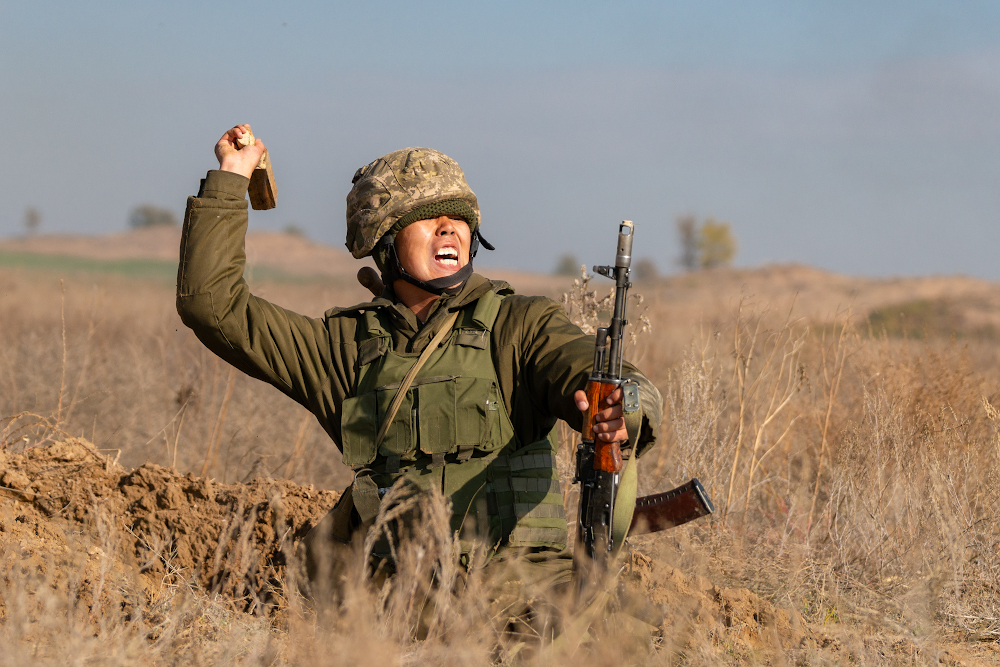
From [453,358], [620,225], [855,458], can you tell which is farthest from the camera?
[855,458]

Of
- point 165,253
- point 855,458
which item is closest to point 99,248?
point 165,253

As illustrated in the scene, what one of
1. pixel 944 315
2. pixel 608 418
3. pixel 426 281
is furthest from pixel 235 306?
pixel 944 315

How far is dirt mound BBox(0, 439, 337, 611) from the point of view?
3.59m

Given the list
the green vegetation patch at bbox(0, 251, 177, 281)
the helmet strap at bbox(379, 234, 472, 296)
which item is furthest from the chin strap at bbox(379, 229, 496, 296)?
the green vegetation patch at bbox(0, 251, 177, 281)

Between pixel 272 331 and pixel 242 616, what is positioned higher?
pixel 272 331

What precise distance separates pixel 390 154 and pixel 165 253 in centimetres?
5784

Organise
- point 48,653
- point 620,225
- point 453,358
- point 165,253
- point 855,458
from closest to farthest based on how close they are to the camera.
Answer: point 48,653 → point 620,225 → point 453,358 → point 855,458 → point 165,253

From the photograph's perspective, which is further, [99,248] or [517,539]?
[99,248]

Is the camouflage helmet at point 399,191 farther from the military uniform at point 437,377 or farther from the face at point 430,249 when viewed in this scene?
the military uniform at point 437,377

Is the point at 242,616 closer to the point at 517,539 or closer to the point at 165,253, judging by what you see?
the point at 517,539

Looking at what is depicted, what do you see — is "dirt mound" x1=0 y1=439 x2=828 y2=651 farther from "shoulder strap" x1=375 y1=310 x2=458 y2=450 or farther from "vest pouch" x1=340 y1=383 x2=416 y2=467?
"shoulder strap" x1=375 y1=310 x2=458 y2=450

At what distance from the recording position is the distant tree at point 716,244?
225 ft

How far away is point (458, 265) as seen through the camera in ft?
11.0

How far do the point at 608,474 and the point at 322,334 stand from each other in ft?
3.86
